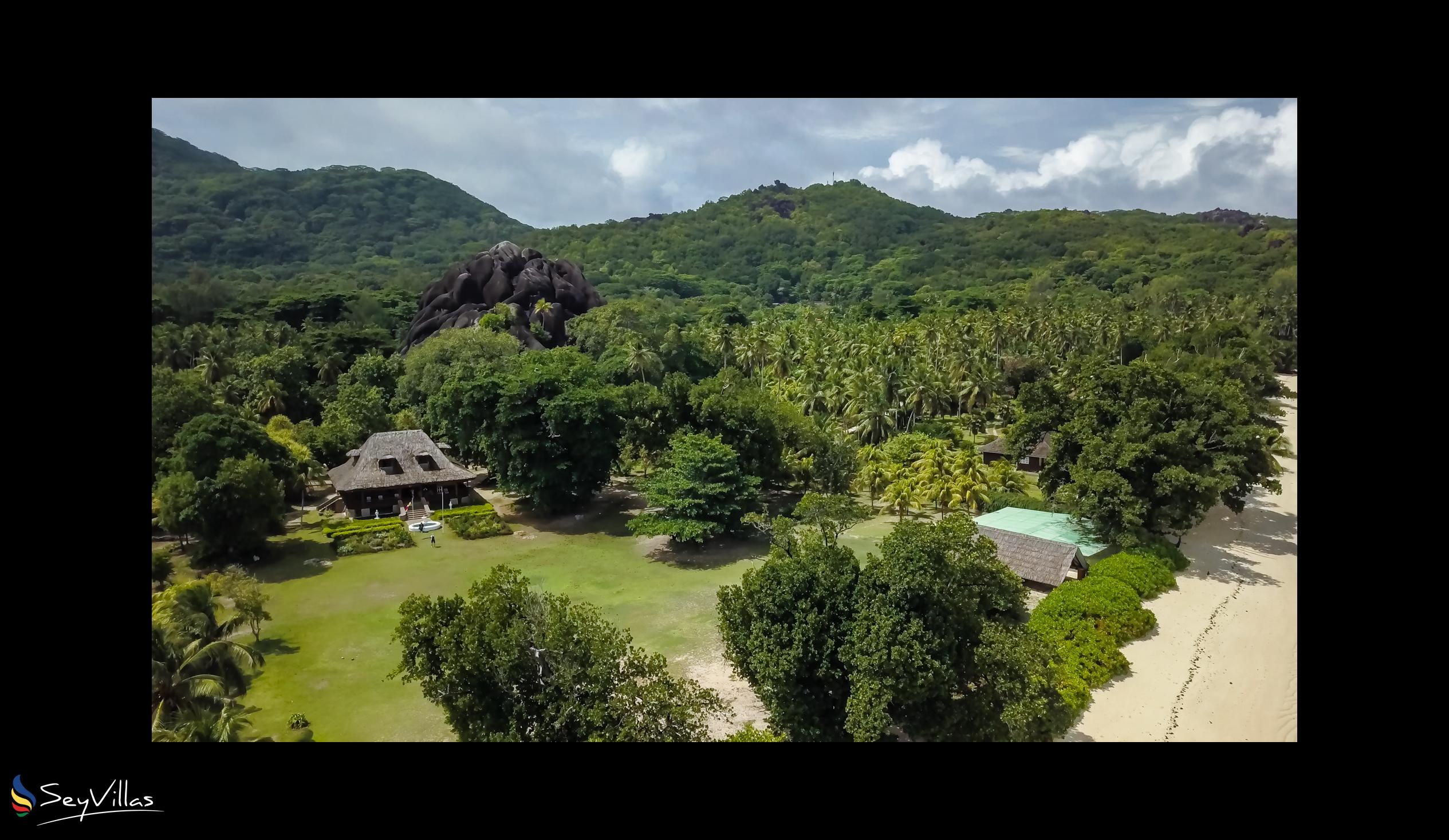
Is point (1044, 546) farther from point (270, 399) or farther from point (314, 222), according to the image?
point (314, 222)

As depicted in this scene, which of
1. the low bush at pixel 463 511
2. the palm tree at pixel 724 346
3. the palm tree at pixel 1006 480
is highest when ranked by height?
the palm tree at pixel 724 346

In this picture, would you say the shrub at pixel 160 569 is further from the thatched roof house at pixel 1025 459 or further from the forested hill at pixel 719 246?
the thatched roof house at pixel 1025 459

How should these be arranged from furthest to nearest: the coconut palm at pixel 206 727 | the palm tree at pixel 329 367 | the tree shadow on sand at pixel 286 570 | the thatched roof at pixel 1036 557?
the palm tree at pixel 329 367 → the tree shadow on sand at pixel 286 570 → the thatched roof at pixel 1036 557 → the coconut palm at pixel 206 727

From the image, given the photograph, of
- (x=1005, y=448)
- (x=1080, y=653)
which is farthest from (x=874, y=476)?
(x=1080, y=653)

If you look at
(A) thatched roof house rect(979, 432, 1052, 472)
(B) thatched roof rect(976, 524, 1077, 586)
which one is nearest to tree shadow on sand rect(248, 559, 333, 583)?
(B) thatched roof rect(976, 524, 1077, 586)

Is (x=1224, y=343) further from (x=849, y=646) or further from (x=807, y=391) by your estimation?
(x=849, y=646)

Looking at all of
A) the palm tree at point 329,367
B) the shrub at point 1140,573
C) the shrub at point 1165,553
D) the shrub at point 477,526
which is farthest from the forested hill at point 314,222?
the shrub at point 1165,553

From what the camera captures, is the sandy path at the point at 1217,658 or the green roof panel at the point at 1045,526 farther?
the green roof panel at the point at 1045,526
